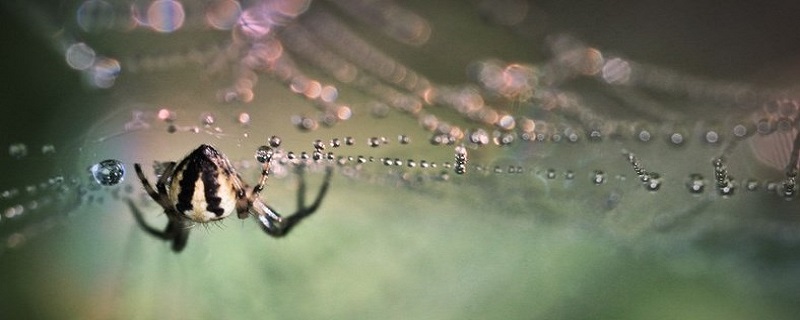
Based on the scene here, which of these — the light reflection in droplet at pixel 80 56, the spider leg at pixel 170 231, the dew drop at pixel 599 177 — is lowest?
the spider leg at pixel 170 231

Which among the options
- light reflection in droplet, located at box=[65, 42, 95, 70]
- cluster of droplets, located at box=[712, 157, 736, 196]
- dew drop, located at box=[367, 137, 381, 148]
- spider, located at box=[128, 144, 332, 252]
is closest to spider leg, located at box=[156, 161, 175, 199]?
spider, located at box=[128, 144, 332, 252]

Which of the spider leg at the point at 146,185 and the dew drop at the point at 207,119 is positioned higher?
the dew drop at the point at 207,119

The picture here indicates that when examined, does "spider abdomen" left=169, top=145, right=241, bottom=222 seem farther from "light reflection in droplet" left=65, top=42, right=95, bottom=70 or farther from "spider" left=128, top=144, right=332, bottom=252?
"light reflection in droplet" left=65, top=42, right=95, bottom=70

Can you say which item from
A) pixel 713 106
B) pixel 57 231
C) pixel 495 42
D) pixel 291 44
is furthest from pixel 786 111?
pixel 57 231

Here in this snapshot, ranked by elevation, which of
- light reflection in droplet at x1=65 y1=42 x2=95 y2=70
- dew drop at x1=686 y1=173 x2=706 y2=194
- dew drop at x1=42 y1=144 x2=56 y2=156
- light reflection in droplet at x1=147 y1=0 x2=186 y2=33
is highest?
light reflection in droplet at x1=147 y1=0 x2=186 y2=33

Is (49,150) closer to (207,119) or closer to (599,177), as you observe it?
(207,119)

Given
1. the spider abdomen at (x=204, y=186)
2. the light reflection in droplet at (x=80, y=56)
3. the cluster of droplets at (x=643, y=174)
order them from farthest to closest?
1. the light reflection in droplet at (x=80, y=56)
2. the cluster of droplets at (x=643, y=174)
3. the spider abdomen at (x=204, y=186)

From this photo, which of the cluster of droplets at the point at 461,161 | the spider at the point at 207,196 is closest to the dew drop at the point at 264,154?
the spider at the point at 207,196

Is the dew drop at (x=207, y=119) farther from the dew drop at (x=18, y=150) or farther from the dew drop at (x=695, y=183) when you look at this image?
the dew drop at (x=695, y=183)

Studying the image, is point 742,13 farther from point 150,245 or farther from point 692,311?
point 150,245
